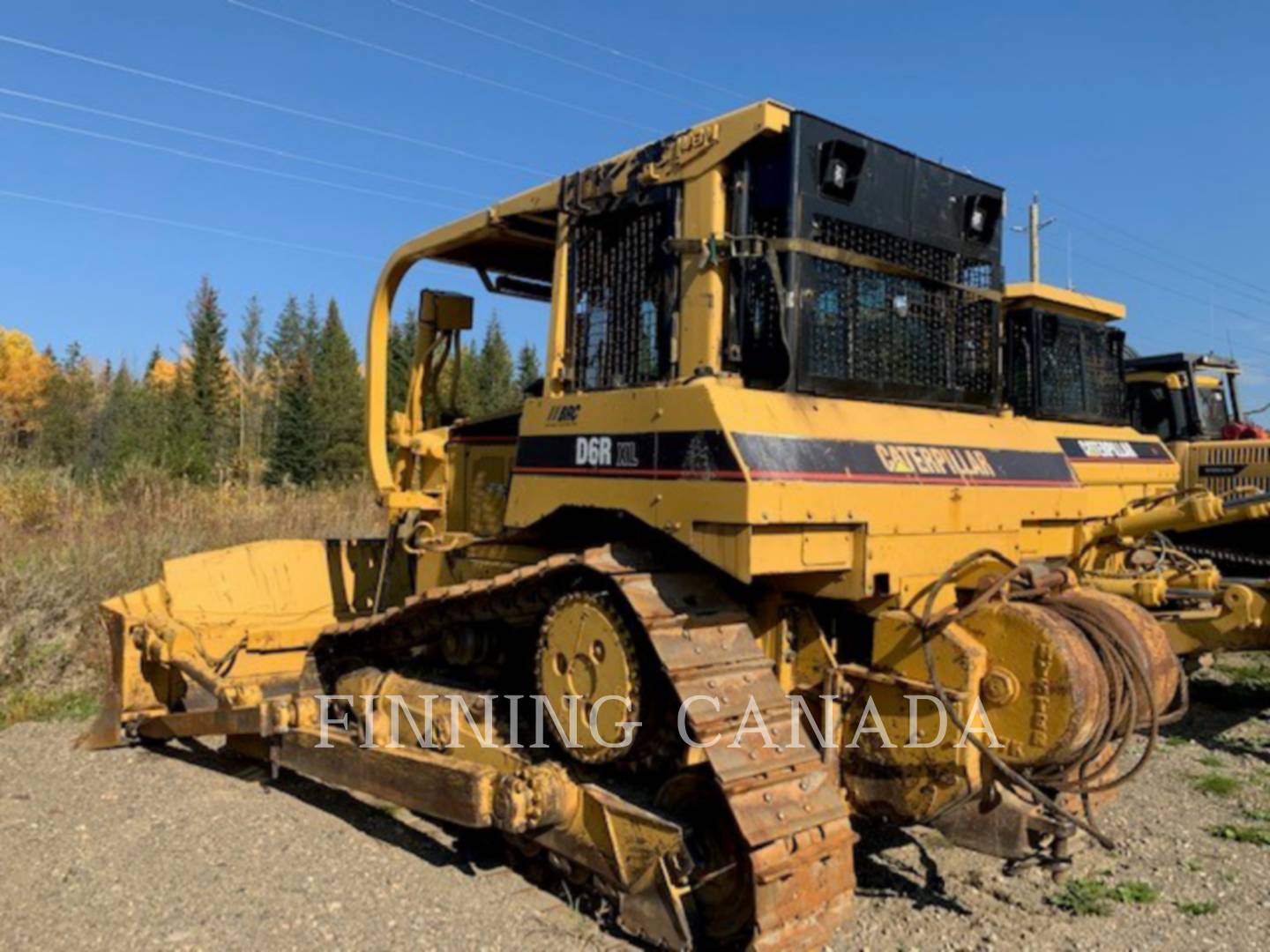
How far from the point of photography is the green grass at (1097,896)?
431cm

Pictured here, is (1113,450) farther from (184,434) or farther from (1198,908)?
(184,434)

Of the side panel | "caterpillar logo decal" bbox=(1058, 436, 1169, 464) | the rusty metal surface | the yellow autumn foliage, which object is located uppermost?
the yellow autumn foliage

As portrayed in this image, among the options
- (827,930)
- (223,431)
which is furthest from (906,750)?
(223,431)

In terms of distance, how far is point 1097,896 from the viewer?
4.43 m

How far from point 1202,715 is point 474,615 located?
617cm

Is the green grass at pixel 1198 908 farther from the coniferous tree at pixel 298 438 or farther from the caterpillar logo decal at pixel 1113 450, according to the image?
the coniferous tree at pixel 298 438

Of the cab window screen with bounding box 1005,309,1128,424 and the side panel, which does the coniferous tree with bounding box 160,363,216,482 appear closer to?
the cab window screen with bounding box 1005,309,1128,424

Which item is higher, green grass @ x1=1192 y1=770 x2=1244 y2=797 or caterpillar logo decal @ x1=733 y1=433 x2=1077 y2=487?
caterpillar logo decal @ x1=733 y1=433 x2=1077 y2=487

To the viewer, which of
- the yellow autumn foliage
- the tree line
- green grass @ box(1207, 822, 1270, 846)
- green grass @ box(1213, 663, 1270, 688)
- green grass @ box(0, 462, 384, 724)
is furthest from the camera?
the yellow autumn foliage

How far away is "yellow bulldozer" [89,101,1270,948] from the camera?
3664 millimetres

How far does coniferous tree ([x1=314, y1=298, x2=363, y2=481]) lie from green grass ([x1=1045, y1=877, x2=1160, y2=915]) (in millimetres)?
31307

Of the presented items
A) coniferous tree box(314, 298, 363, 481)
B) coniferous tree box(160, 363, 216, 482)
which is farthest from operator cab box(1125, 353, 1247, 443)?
coniferous tree box(314, 298, 363, 481)

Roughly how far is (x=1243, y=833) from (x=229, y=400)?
51632 millimetres

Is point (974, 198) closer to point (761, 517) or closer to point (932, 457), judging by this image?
point (932, 457)
